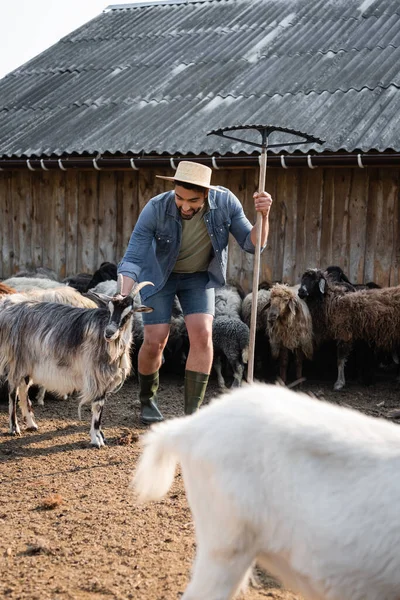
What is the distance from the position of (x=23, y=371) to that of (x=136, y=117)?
6094 millimetres

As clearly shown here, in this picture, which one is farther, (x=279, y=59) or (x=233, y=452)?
(x=279, y=59)

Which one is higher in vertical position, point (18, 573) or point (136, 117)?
point (136, 117)

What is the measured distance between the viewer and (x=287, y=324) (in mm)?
9219

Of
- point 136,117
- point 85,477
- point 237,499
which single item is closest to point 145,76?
point 136,117

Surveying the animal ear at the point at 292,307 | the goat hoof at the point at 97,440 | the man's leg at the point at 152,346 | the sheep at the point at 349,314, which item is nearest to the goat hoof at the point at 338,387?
the sheep at the point at 349,314

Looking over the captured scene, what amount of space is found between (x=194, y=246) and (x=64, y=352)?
1693 mm

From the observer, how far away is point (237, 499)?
Answer: 8.00ft

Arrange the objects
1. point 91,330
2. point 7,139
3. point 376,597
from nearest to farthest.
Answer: point 376,597 < point 91,330 < point 7,139

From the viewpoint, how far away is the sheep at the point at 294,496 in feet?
7.45

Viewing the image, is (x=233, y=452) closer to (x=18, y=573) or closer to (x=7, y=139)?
(x=18, y=573)

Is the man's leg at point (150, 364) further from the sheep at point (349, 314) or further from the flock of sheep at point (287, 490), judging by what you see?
the flock of sheep at point (287, 490)

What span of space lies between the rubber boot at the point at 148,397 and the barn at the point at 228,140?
12.9 feet

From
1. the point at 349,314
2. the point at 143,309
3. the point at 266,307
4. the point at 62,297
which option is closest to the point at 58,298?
the point at 62,297

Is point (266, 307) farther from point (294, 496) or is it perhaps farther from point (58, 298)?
point (294, 496)
